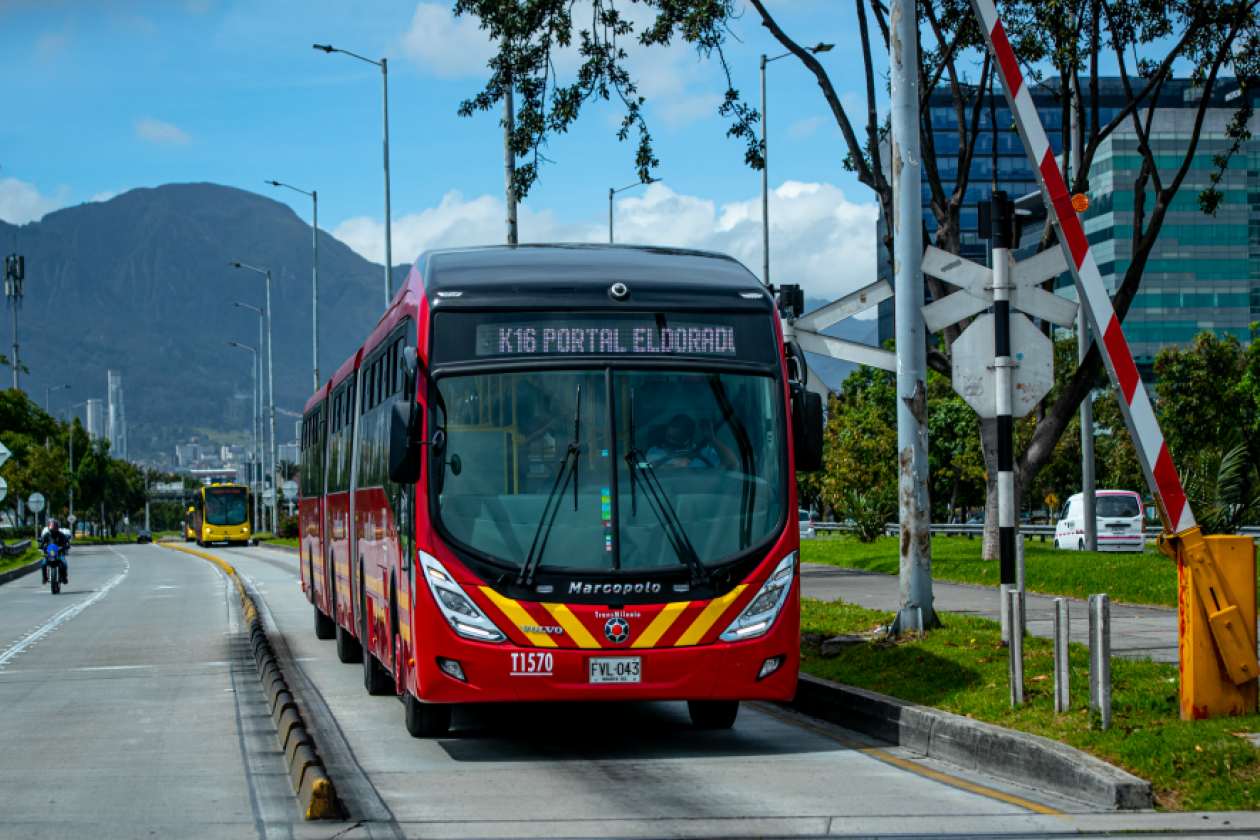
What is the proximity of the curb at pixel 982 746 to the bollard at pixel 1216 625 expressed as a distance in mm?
1004

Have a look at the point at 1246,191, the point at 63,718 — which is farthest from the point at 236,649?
the point at 1246,191

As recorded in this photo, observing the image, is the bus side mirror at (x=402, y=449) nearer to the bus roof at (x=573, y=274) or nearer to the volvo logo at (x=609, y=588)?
the bus roof at (x=573, y=274)

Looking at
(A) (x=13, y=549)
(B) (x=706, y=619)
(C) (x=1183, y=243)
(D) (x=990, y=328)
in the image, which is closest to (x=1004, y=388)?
(D) (x=990, y=328)

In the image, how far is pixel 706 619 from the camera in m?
8.98

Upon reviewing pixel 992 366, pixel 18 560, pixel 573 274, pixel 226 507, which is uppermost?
pixel 573 274

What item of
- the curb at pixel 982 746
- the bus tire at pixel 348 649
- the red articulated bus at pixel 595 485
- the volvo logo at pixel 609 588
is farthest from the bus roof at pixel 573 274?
the bus tire at pixel 348 649

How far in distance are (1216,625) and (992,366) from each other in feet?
→ 9.06

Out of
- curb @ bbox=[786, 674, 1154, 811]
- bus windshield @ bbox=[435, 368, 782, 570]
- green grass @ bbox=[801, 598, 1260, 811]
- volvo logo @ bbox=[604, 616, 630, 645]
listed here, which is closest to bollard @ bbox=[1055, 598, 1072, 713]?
green grass @ bbox=[801, 598, 1260, 811]

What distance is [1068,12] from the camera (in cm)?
2056

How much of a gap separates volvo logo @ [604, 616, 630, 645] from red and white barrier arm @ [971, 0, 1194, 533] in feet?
10.3

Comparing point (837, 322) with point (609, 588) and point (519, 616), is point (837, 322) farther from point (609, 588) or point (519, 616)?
point (519, 616)

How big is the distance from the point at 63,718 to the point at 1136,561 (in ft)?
57.9

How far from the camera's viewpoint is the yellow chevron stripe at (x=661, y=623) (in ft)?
29.2

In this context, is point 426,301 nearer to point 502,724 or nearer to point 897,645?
point 502,724
